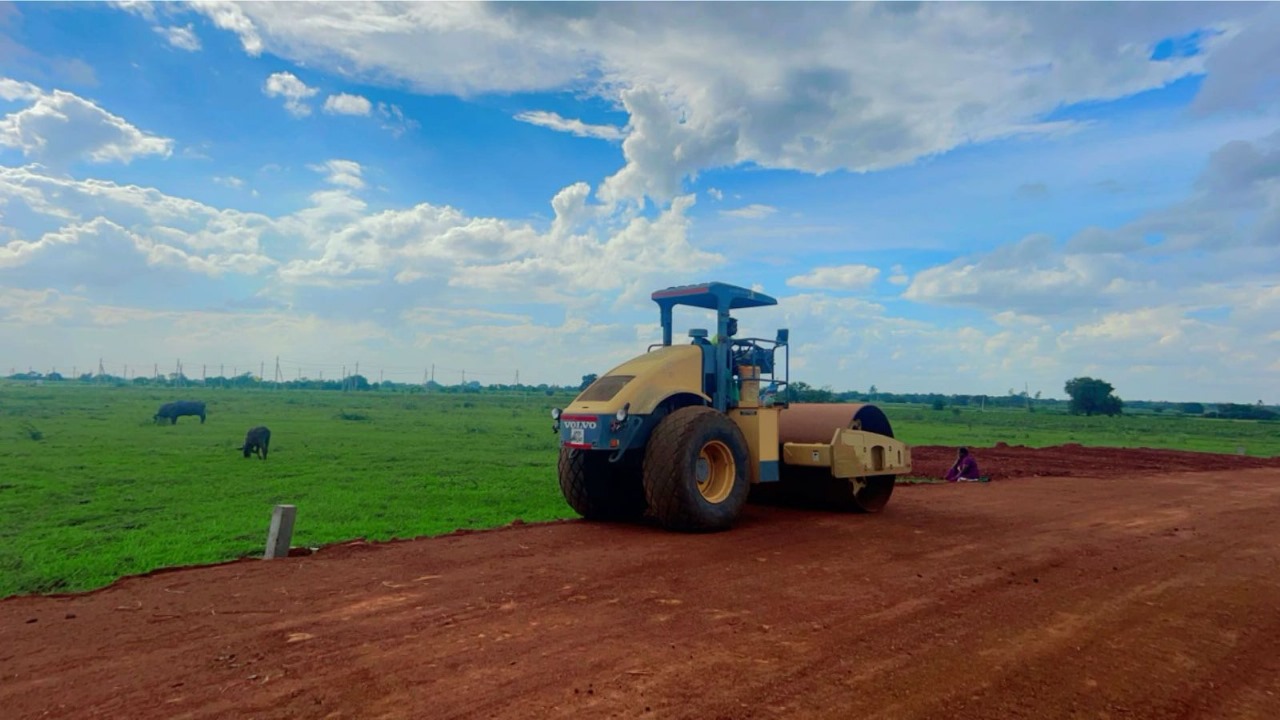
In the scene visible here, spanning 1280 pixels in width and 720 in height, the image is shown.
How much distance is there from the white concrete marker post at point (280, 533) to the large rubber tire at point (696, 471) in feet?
12.2

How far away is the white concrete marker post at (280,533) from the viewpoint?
8.01 m

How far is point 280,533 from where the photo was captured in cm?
802

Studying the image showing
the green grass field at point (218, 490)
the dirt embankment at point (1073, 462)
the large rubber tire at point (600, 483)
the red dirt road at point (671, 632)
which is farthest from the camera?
the dirt embankment at point (1073, 462)

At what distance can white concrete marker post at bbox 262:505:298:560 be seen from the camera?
26.3 feet

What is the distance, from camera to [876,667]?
509 cm

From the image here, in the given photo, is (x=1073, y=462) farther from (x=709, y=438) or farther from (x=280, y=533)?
(x=280, y=533)

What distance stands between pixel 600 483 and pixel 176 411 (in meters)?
29.1

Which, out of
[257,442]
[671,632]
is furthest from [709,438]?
[257,442]

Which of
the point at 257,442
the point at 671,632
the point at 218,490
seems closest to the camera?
the point at 671,632

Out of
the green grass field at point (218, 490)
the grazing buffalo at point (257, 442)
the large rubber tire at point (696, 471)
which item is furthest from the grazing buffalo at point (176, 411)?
the large rubber tire at point (696, 471)

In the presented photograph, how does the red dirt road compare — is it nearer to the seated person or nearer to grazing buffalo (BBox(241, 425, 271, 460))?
the seated person

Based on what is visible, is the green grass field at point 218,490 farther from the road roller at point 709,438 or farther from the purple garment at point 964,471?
the purple garment at point 964,471

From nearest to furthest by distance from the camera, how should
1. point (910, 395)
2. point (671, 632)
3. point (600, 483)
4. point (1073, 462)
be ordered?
point (671, 632)
point (600, 483)
point (1073, 462)
point (910, 395)

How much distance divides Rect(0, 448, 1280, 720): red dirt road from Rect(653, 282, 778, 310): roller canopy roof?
10.5 feet
